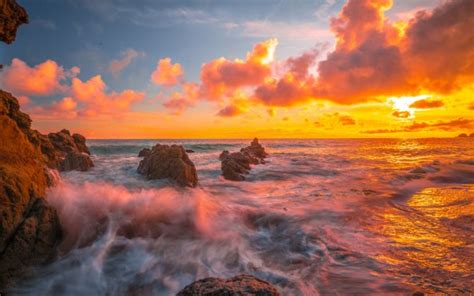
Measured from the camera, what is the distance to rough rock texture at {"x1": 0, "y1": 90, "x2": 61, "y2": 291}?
4676 millimetres

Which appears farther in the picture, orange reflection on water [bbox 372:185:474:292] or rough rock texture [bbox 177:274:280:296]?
orange reflection on water [bbox 372:185:474:292]

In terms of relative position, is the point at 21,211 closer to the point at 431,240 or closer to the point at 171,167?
the point at 431,240

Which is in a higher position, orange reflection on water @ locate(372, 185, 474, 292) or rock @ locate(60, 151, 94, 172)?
rock @ locate(60, 151, 94, 172)

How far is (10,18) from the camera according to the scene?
5.89m

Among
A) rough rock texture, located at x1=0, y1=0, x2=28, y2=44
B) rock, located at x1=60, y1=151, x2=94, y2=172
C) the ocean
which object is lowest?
the ocean

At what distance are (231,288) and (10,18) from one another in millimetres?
6893

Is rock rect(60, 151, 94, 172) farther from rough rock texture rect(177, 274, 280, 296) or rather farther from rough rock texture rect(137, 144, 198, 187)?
rough rock texture rect(177, 274, 280, 296)

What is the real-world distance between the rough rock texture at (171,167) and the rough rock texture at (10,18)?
842cm

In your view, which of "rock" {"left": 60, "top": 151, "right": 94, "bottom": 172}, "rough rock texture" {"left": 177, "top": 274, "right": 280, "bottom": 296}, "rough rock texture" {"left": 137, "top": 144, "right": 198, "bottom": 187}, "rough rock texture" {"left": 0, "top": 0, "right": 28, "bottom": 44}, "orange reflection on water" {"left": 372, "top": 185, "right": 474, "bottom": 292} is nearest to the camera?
"rough rock texture" {"left": 177, "top": 274, "right": 280, "bottom": 296}

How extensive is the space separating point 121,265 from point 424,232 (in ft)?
23.4

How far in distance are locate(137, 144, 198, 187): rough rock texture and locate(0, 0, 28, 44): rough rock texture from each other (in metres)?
8.42

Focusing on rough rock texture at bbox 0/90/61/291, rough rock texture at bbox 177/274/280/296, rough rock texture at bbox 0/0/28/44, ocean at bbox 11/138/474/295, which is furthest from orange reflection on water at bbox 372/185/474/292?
rough rock texture at bbox 0/0/28/44

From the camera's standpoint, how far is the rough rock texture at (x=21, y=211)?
468cm

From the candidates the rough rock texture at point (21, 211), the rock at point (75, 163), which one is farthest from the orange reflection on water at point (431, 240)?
the rock at point (75, 163)
